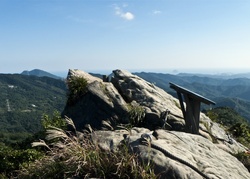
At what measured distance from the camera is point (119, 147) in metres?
6.74

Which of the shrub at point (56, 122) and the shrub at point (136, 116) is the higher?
the shrub at point (136, 116)

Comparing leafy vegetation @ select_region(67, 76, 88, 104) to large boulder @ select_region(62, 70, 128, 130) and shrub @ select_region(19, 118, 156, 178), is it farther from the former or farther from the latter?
shrub @ select_region(19, 118, 156, 178)

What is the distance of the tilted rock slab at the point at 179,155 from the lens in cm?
625

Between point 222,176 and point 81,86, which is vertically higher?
point 81,86

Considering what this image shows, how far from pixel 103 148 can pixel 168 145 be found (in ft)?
5.23

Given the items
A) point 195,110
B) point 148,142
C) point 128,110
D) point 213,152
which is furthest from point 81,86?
point 148,142

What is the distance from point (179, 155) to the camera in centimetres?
Result: 681

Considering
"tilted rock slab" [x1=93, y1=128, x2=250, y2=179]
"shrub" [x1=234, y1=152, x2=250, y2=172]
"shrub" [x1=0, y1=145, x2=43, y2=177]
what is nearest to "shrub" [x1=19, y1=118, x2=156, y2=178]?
"tilted rock slab" [x1=93, y1=128, x2=250, y2=179]

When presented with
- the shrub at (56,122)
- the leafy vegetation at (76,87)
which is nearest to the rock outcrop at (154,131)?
the leafy vegetation at (76,87)

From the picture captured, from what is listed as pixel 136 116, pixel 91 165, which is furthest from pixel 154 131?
pixel 136 116

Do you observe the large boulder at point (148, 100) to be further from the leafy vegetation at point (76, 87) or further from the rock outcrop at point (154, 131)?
the leafy vegetation at point (76, 87)

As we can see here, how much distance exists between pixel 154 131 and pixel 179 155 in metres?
1.49

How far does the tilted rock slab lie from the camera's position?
6.25 m

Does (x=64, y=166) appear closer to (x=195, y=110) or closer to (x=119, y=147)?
(x=119, y=147)
